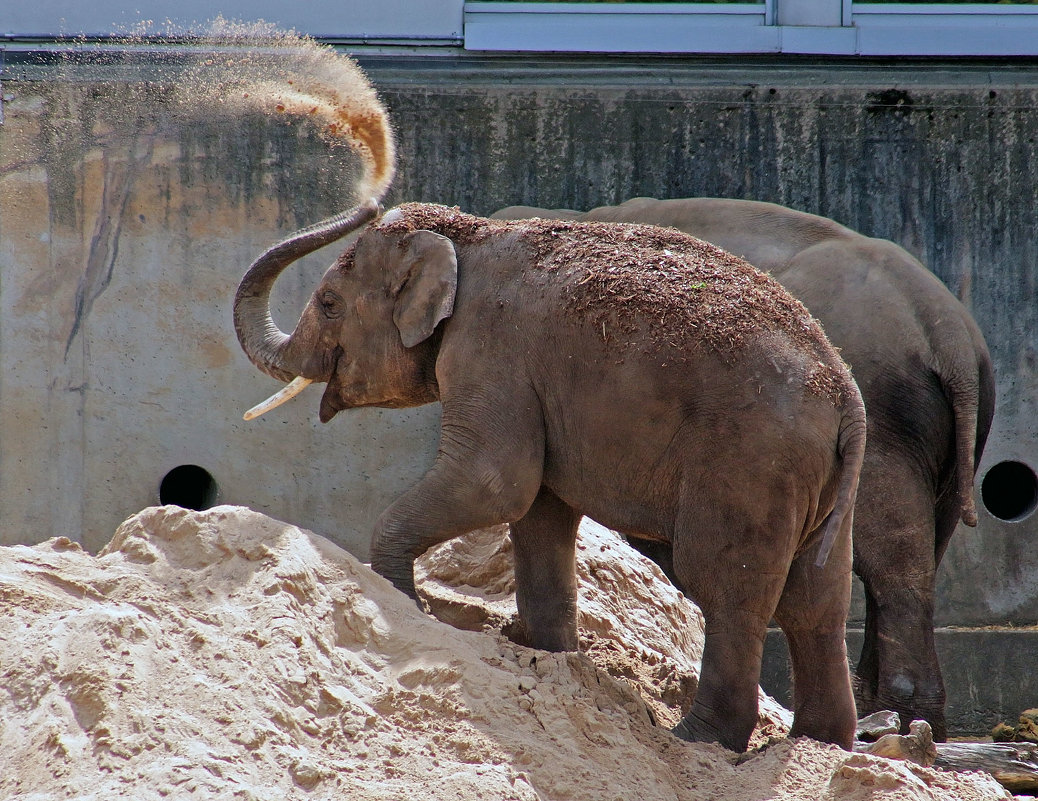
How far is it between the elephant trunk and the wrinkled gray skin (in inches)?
97.2

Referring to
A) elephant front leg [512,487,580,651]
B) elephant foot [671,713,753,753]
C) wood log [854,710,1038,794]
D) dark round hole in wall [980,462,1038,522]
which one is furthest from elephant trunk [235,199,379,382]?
dark round hole in wall [980,462,1038,522]

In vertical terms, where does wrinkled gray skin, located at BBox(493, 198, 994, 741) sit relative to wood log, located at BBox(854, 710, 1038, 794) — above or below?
above

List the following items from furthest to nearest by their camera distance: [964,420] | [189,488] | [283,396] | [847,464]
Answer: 1. [189,488]
2. [964,420]
3. [283,396]
4. [847,464]

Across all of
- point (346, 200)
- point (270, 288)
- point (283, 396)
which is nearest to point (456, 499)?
point (283, 396)

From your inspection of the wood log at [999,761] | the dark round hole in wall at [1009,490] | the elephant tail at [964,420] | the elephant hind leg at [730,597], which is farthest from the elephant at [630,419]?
the dark round hole in wall at [1009,490]

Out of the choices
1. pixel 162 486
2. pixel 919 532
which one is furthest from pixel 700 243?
pixel 162 486

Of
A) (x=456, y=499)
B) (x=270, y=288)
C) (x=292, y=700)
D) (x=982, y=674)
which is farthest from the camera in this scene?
(x=982, y=674)

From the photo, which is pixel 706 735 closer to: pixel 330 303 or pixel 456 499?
pixel 456 499

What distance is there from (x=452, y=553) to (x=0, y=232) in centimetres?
411

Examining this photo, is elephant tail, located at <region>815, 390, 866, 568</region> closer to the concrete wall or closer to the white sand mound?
the white sand mound

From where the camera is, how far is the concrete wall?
7.73 m

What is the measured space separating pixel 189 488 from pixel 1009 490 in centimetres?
578

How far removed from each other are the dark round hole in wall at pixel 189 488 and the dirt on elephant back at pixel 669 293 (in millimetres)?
4442

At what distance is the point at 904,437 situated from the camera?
5.88 m
